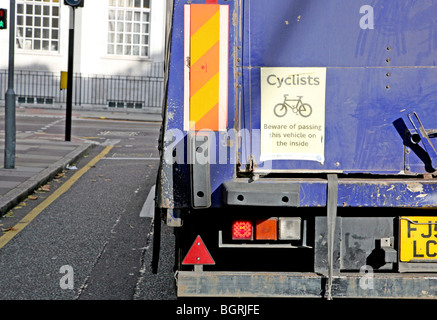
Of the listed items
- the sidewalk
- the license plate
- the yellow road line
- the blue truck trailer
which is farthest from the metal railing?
Result: the license plate

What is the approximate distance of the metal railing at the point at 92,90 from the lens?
30.4 meters

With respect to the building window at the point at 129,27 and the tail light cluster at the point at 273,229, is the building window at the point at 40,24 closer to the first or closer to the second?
the building window at the point at 129,27

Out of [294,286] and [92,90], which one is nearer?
[294,286]

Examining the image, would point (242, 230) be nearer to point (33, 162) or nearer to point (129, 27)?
point (33, 162)

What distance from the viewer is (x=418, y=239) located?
171 inches

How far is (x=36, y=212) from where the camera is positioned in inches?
363

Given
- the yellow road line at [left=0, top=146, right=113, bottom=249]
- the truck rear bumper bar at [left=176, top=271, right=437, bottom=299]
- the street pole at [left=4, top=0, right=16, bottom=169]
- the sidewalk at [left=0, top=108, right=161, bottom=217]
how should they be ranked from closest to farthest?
the truck rear bumper bar at [left=176, top=271, right=437, bottom=299]
the yellow road line at [left=0, top=146, right=113, bottom=249]
the sidewalk at [left=0, top=108, right=161, bottom=217]
the street pole at [left=4, top=0, right=16, bottom=169]

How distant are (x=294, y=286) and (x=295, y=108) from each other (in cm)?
99

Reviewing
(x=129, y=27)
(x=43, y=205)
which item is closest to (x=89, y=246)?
(x=43, y=205)

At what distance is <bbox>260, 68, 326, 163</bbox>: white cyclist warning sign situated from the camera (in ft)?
14.5

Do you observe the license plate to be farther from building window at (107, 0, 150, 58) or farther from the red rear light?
building window at (107, 0, 150, 58)

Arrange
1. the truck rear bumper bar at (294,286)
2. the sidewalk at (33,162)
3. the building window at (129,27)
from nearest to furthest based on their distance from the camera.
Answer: the truck rear bumper bar at (294,286)
the sidewalk at (33,162)
the building window at (129,27)

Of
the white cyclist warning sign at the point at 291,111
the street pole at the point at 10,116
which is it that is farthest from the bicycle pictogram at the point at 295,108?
the street pole at the point at 10,116
